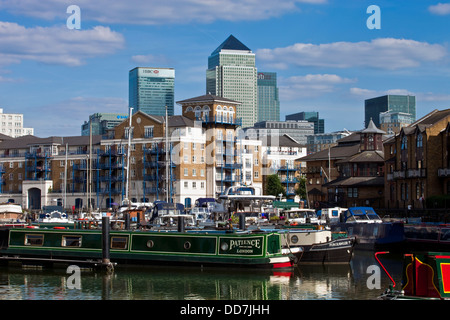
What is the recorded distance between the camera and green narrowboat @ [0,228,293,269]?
3994 centimetres

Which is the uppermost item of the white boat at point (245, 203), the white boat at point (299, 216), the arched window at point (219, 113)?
the arched window at point (219, 113)

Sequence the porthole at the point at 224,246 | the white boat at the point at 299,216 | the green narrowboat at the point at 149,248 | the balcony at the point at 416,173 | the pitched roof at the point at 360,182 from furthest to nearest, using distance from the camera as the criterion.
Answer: the pitched roof at the point at 360,182, the balcony at the point at 416,173, the white boat at the point at 299,216, the porthole at the point at 224,246, the green narrowboat at the point at 149,248

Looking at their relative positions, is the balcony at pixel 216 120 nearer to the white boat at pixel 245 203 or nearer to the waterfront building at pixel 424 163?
the waterfront building at pixel 424 163

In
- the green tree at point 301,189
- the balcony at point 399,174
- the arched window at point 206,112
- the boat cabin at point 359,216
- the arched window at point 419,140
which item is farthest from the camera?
the green tree at point 301,189

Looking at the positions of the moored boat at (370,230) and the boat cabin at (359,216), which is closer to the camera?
the moored boat at (370,230)

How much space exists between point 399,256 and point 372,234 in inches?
132

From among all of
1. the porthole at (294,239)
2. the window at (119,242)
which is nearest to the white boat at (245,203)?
the porthole at (294,239)

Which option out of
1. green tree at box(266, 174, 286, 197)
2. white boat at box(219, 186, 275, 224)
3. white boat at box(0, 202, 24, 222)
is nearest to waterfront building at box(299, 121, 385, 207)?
green tree at box(266, 174, 286, 197)

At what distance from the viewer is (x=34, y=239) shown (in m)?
Result: 45.2

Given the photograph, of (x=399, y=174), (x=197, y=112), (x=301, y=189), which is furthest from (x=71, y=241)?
(x=301, y=189)

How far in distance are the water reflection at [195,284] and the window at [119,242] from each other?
1.45m

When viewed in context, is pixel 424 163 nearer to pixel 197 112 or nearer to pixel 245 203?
pixel 245 203

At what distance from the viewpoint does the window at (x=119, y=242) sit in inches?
1693

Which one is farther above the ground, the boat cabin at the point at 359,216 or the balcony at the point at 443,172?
the balcony at the point at 443,172
